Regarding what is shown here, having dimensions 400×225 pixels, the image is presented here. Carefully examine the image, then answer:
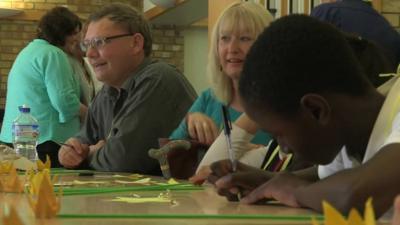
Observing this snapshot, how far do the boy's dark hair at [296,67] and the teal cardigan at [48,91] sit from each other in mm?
2427

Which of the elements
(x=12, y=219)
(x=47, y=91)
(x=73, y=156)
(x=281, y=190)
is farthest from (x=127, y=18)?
(x=12, y=219)

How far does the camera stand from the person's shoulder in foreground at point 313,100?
1.17 meters

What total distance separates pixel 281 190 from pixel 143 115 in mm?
1404

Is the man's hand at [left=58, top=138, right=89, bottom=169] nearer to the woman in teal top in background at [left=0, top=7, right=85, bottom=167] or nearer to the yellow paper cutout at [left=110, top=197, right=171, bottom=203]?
the woman in teal top in background at [left=0, top=7, right=85, bottom=167]

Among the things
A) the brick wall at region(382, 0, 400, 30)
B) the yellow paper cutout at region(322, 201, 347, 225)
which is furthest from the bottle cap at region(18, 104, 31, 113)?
the yellow paper cutout at region(322, 201, 347, 225)

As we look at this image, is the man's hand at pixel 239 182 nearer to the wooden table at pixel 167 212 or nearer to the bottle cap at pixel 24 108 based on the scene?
the wooden table at pixel 167 212

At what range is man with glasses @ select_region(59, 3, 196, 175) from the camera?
8.48 ft

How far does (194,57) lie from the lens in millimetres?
8250

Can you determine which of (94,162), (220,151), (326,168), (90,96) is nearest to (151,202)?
(326,168)

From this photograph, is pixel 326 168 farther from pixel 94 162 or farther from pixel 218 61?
pixel 94 162

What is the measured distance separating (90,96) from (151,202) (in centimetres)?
267

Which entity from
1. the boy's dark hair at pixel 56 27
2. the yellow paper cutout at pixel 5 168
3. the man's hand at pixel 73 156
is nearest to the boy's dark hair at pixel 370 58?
the yellow paper cutout at pixel 5 168

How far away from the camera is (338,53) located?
1.21 meters

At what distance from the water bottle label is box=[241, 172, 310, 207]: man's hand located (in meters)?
2.36
